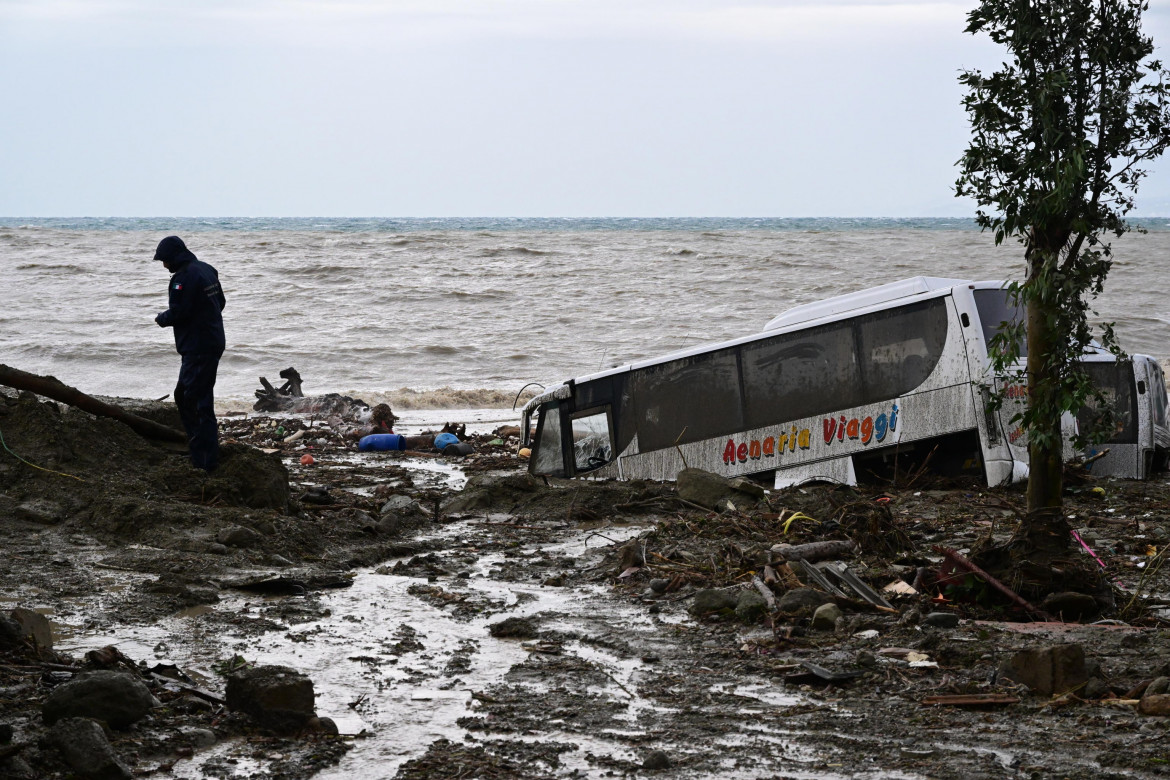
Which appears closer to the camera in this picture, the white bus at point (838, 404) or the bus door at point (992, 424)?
the bus door at point (992, 424)

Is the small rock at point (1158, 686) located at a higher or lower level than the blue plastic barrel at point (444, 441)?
higher

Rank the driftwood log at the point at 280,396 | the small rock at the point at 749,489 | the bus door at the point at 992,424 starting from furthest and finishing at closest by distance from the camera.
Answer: the driftwood log at the point at 280,396, the bus door at the point at 992,424, the small rock at the point at 749,489

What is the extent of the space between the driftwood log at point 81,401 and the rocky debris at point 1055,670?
886 cm

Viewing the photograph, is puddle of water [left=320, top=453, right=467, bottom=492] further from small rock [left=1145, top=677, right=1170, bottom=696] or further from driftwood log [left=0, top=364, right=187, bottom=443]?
small rock [left=1145, top=677, right=1170, bottom=696]

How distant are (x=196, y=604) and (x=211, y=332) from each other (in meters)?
4.27

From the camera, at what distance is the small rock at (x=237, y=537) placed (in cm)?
845

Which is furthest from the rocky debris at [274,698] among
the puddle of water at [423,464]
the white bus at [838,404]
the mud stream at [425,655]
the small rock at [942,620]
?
the puddle of water at [423,464]

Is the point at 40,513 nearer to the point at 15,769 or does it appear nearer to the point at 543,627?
the point at 543,627

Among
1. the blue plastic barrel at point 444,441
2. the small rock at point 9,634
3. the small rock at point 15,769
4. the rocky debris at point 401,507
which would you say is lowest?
the blue plastic barrel at point 444,441

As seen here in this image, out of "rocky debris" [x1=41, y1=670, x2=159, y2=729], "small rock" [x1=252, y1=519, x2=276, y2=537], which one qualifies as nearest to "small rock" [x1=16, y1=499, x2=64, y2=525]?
"small rock" [x1=252, y1=519, x2=276, y2=537]

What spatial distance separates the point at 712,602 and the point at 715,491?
396 cm

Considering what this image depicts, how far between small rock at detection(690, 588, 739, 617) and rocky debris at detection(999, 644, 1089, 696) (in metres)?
2.11

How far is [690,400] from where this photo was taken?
13.1 m

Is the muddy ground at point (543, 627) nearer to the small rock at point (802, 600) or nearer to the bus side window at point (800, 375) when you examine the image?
the small rock at point (802, 600)
